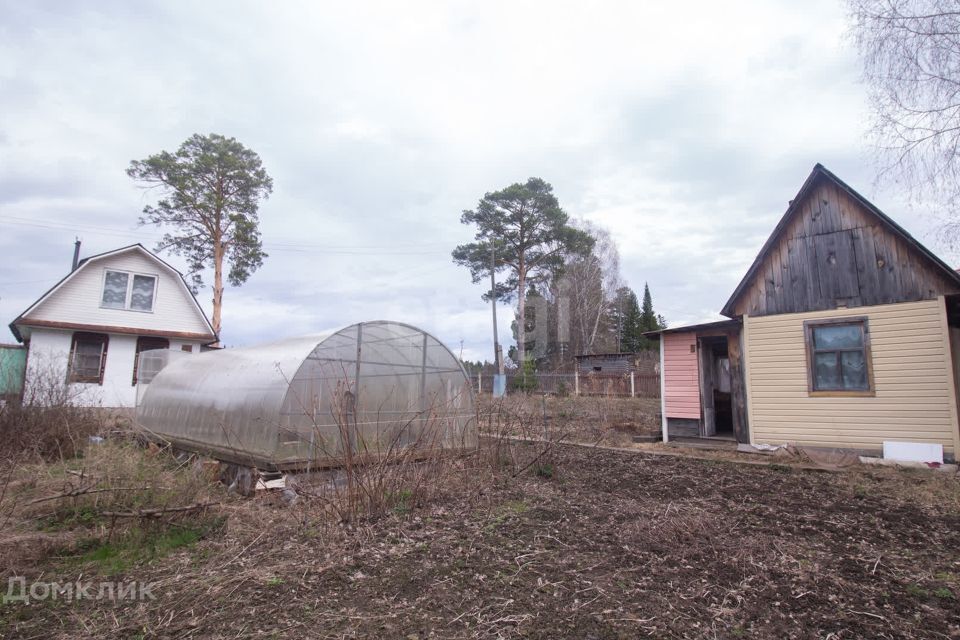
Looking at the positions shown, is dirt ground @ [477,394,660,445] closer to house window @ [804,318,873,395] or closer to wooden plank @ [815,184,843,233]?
house window @ [804,318,873,395]

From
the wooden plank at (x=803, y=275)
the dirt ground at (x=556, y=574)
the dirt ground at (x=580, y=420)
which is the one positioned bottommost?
the dirt ground at (x=556, y=574)

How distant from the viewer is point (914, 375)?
8055mm

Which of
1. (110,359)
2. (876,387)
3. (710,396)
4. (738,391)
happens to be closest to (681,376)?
(710,396)

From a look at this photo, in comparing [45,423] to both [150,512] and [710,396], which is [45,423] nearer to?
[150,512]

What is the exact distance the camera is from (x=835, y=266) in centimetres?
891

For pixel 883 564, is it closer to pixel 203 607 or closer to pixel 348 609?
pixel 348 609

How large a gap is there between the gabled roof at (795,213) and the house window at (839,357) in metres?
1.31

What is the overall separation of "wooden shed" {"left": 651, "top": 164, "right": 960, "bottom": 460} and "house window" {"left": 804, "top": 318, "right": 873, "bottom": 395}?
0.7 inches

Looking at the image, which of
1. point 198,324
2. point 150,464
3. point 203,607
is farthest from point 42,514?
point 198,324

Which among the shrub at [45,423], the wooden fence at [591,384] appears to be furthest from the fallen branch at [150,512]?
the wooden fence at [591,384]

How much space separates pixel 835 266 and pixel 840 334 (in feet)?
4.10

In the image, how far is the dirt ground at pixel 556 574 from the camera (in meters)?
2.83

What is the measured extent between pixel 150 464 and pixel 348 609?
4.61m

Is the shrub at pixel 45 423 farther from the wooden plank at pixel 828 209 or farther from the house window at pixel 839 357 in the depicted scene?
the wooden plank at pixel 828 209
